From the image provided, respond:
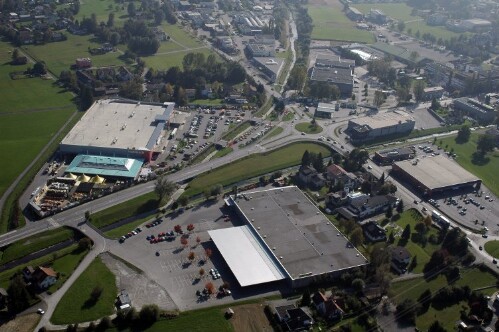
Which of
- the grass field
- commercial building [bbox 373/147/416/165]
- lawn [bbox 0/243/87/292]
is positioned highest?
the grass field

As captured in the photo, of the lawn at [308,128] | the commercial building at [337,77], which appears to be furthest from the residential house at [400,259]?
the commercial building at [337,77]

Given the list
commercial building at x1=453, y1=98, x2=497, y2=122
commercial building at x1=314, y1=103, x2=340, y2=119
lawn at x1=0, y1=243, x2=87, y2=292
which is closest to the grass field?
lawn at x1=0, y1=243, x2=87, y2=292

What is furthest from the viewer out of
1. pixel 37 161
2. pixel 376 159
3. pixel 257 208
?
pixel 376 159

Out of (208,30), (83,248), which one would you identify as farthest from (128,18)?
(83,248)

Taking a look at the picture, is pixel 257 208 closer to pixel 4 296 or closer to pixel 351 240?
pixel 351 240

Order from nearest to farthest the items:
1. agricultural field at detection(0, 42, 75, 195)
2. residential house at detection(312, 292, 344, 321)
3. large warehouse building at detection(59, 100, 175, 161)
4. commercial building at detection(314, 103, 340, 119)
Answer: residential house at detection(312, 292, 344, 321) → agricultural field at detection(0, 42, 75, 195) → large warehouse building at detection(59, 100, 175, 161) → commercial building at detection(314, 103, 340, 119)

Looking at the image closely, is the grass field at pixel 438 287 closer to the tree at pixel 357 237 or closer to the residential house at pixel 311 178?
the tree at pixel 357 237

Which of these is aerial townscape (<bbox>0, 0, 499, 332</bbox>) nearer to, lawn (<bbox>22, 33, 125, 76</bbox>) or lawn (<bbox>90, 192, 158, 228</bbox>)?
lawn (<bbox>90, 192, 158, 228</bbox>)

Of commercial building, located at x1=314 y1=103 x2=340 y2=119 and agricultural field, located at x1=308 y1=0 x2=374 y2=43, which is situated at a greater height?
commercial building, located at x1=314 y1=103 x2=340 y2=119

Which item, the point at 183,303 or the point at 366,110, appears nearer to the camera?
the point at 183,303
